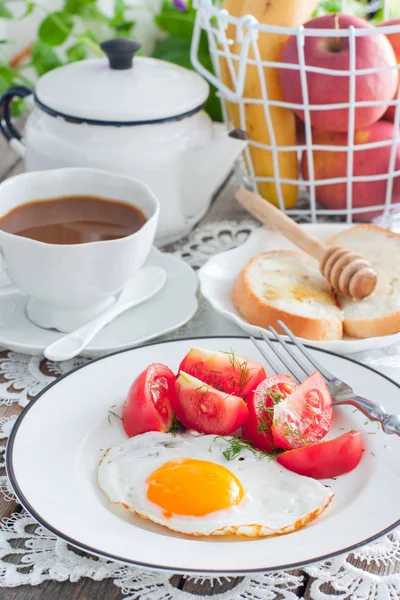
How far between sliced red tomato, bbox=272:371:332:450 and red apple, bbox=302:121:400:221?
768 millimetres

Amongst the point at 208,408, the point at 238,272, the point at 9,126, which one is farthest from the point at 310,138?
the point at 208,408

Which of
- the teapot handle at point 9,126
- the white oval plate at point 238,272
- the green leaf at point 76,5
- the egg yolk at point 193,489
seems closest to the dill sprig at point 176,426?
the egg yolk at point 193,489

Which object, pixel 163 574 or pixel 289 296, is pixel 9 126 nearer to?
pixel 289 296

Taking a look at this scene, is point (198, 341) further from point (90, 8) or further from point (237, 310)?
point (90, 8)

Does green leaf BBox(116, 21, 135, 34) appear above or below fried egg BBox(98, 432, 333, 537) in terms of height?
above

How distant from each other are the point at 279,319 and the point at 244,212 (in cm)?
66

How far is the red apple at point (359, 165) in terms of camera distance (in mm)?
1731

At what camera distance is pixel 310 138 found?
1729mm

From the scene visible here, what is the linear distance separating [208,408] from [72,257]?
0.42 meters

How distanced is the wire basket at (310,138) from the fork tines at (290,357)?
2.03ft

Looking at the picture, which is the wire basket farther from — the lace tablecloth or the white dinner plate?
A: the lace tablecloth

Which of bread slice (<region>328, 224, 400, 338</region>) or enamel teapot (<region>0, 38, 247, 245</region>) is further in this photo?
enamel teapot (<region>0, 38, 247, 245</region>)

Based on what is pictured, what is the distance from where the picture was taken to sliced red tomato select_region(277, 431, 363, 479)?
39.1 inches

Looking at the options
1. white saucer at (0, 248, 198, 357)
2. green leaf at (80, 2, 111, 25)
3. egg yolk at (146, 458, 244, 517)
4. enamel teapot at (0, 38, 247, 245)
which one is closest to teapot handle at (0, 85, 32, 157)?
enamel teapot at (0, 38, 247, 245)
